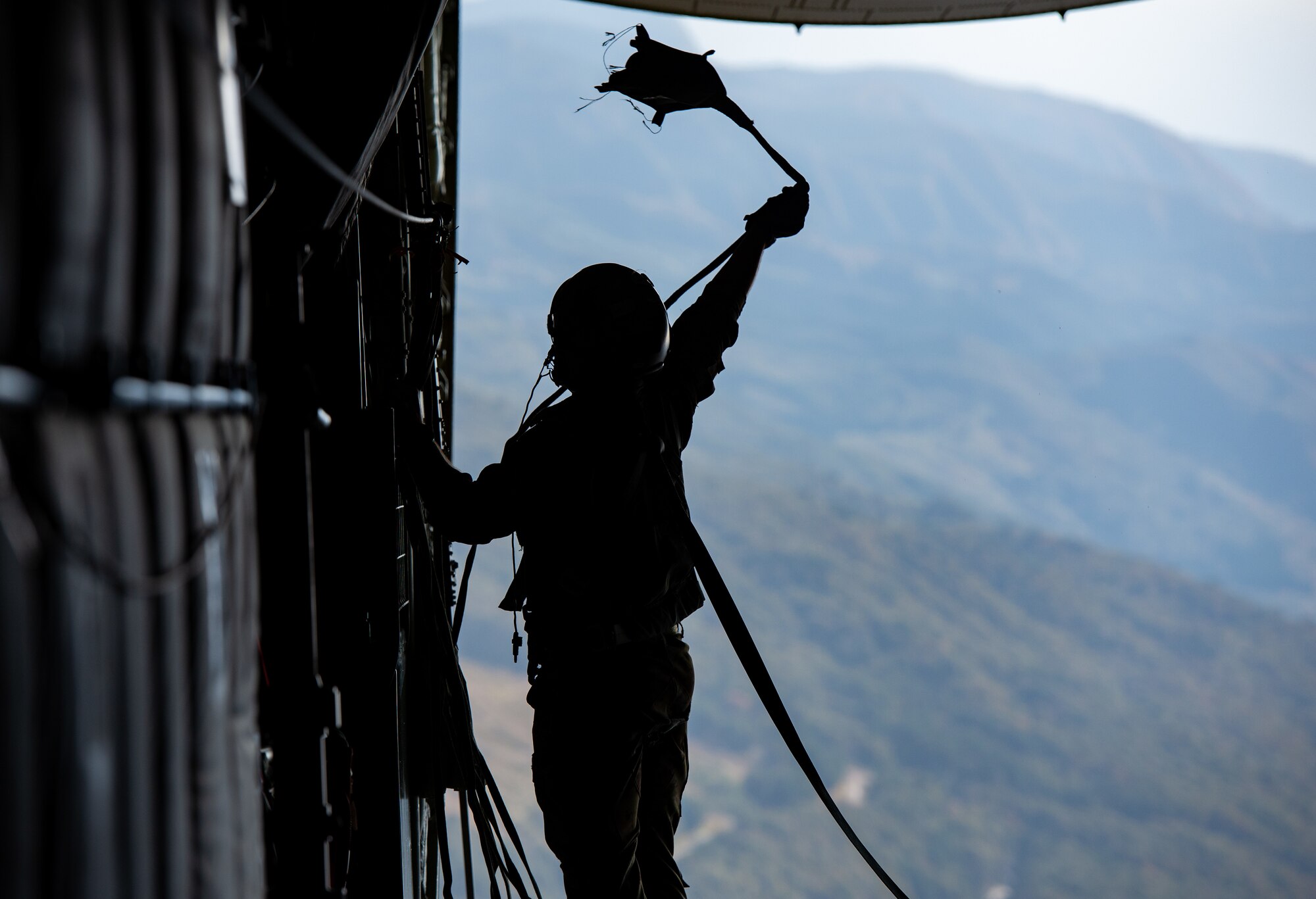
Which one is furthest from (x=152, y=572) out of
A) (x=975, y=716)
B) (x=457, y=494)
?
(x=975, y=716)

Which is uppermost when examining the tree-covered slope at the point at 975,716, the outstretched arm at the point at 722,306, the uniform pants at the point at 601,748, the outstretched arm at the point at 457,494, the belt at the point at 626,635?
the outstretched arm at the point at 722,306

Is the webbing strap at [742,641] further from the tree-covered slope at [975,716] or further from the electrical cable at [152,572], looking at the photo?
the tree-covered slope at [975,716]

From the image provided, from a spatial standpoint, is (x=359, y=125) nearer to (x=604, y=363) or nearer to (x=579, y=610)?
(x=604, y=363)

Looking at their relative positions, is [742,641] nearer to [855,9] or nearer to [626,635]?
[626,635]

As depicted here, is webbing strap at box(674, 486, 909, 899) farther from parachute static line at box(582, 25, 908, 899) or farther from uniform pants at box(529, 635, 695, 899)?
uniform pants at box(529, 635, 695, 899)

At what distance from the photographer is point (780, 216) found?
5.10 meters

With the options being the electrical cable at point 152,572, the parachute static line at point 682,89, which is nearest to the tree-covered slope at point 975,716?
the parachute static line at point 682,89

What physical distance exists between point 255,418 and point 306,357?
34 cm

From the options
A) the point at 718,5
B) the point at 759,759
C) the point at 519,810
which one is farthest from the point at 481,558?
the point at 718,5

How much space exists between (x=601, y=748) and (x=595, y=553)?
74 cm

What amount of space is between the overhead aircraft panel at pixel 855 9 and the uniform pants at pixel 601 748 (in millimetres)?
3151

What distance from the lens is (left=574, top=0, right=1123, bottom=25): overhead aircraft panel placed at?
547cm

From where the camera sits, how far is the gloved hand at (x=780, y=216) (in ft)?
16.6

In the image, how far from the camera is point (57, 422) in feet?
5.79
